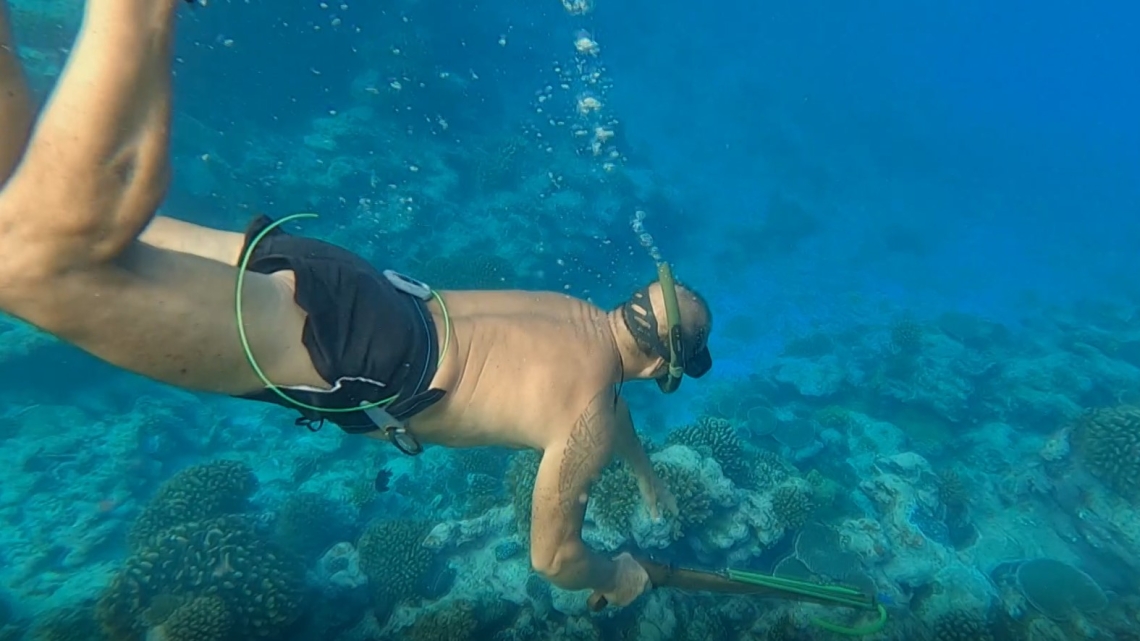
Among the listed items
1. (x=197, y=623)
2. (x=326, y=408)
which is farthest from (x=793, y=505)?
(x=197, y=623)

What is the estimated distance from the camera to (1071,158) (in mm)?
70750

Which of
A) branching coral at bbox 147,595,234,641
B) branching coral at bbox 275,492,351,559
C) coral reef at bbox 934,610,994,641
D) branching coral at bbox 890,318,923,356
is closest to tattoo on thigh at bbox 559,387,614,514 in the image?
branching coral at bbox 147,595,234,641

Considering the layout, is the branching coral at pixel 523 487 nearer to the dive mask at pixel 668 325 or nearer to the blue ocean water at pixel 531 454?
the blue ocean water at pixel 531 454

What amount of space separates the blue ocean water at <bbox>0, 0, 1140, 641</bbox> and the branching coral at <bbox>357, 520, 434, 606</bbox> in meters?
0.04

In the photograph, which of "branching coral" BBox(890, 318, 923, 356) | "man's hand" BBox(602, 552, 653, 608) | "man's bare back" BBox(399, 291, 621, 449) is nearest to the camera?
"man's bare back" BBox(399, 291, 621, 449)

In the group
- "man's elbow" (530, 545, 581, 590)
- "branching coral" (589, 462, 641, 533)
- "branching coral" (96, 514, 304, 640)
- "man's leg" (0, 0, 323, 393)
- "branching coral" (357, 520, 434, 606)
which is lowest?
"branching coral" (357, 520, 434, 606)

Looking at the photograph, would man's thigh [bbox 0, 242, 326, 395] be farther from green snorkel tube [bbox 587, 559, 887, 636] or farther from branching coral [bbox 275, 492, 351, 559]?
branching coral [bbox 275, 492, 351, 559]

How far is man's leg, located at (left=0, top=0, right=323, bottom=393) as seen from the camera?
1363 millimetres

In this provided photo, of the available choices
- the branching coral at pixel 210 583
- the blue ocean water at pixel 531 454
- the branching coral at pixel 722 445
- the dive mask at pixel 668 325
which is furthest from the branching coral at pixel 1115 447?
the branching coral at pixel 210 583

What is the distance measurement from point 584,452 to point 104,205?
2.46m

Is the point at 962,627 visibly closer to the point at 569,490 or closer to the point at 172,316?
the point at 569,490

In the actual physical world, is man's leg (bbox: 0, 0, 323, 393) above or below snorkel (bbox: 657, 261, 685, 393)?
above

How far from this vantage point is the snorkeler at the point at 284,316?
1.39m

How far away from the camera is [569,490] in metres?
3.27
